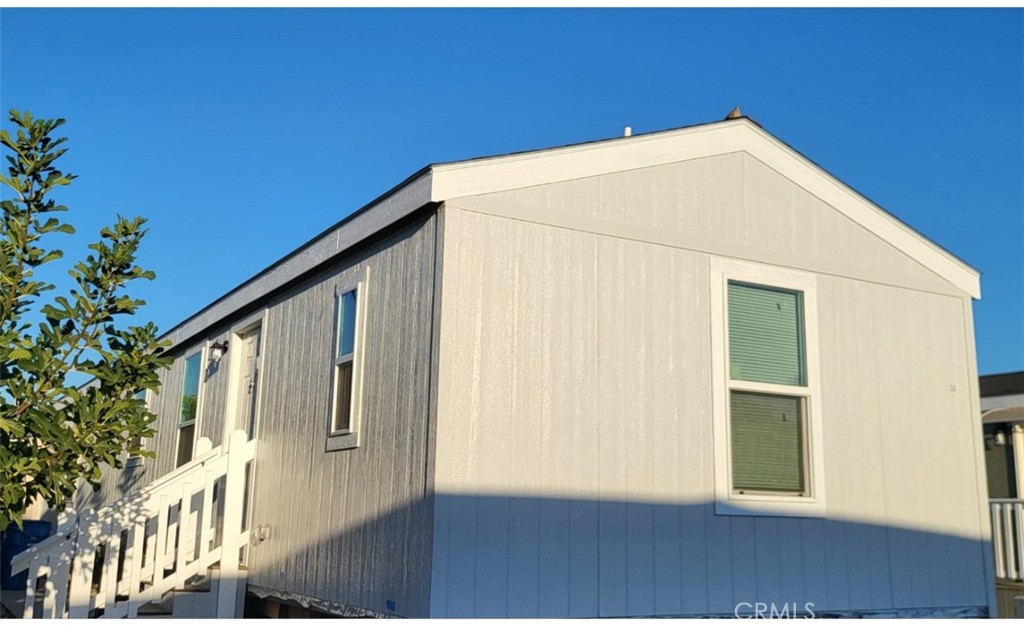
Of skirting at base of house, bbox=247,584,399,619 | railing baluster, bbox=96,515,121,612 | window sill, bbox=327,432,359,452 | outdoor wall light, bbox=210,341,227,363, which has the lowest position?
skirting at base of house, bbox=247,584,399,619

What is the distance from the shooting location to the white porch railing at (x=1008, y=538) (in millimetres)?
9742

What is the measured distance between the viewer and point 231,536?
7.46 meters

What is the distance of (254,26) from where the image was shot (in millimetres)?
8352

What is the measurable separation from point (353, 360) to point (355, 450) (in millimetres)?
646

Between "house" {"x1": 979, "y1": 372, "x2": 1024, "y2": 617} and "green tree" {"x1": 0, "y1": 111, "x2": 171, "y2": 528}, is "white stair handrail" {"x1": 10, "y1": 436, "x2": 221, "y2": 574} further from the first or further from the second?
"house" {"x1": 979, "y1": 372, "x2": 1024, "y2": 617}

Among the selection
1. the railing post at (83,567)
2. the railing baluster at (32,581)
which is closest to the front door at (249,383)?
the railing post at (83,567)

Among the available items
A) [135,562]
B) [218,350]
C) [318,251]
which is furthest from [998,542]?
[135,562]

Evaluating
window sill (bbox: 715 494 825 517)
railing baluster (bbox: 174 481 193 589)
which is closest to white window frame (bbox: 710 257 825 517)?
window sill (bbox: 715 494 825 517)

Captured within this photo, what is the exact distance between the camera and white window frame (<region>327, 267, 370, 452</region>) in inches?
257

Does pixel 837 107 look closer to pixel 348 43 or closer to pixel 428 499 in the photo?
pixel 348 43

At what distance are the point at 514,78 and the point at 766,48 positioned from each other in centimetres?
254

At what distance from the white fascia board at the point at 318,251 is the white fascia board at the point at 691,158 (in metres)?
0.31

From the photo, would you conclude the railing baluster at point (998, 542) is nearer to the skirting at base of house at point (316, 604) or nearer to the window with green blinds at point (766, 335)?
the window with green blinds at point (766, 335)

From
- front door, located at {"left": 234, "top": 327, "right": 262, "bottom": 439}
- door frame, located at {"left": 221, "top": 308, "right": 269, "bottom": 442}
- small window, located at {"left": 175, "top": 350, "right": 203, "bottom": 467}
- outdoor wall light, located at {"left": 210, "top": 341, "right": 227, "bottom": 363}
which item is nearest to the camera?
door frame, located at {"left": 221, "top": 308, "right": 269, "bottom": 442}
